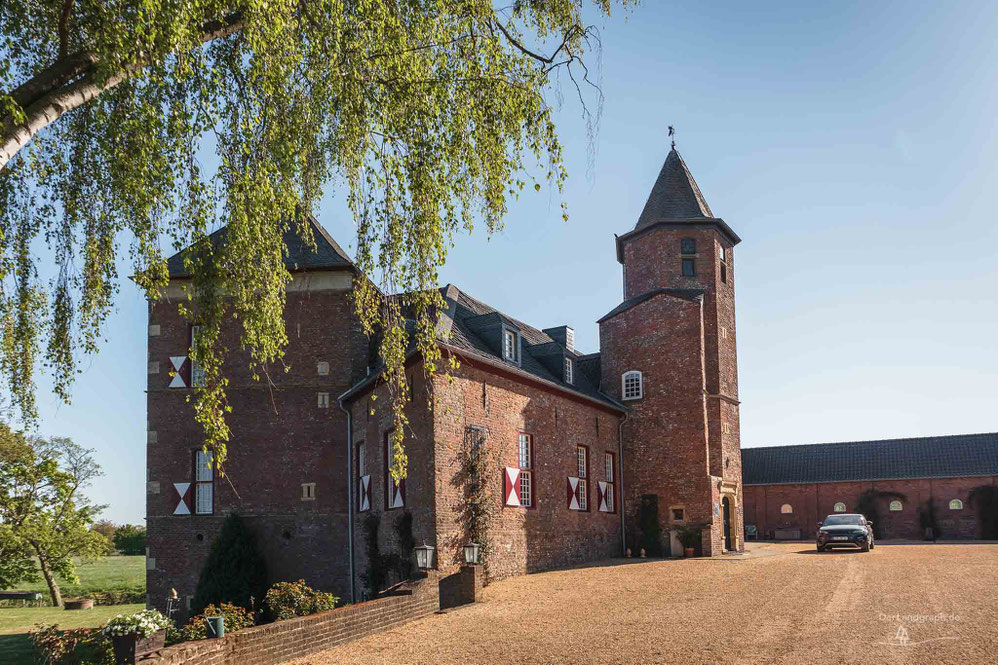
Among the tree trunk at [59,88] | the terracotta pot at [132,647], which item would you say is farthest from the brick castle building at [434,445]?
the tree trunk at [59,88]

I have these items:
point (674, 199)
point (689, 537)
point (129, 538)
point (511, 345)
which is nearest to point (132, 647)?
point (511, 345)

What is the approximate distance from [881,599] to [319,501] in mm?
13421

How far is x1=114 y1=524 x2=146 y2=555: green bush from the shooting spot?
56.6 metres

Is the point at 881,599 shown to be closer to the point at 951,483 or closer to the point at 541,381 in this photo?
the point at 541,381

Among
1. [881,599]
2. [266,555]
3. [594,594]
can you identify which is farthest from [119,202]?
[266,555]

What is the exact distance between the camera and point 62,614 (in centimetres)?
2684

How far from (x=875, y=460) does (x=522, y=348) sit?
1010 inches

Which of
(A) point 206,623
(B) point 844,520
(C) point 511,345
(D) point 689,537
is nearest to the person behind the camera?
(A) point 206,623

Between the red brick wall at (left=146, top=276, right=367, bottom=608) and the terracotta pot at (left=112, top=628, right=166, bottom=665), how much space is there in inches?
480

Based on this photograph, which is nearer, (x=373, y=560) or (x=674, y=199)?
(x=373, y=560)

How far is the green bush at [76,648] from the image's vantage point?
9225mm

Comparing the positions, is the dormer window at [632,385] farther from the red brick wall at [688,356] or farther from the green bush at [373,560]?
the green bush at [373,560]

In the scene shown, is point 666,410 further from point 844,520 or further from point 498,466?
point 498,466

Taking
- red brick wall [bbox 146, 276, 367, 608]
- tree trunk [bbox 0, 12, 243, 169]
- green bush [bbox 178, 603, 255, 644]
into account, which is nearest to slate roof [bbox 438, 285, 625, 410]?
red brick wall [bbox 146, 276, 367, 608]
